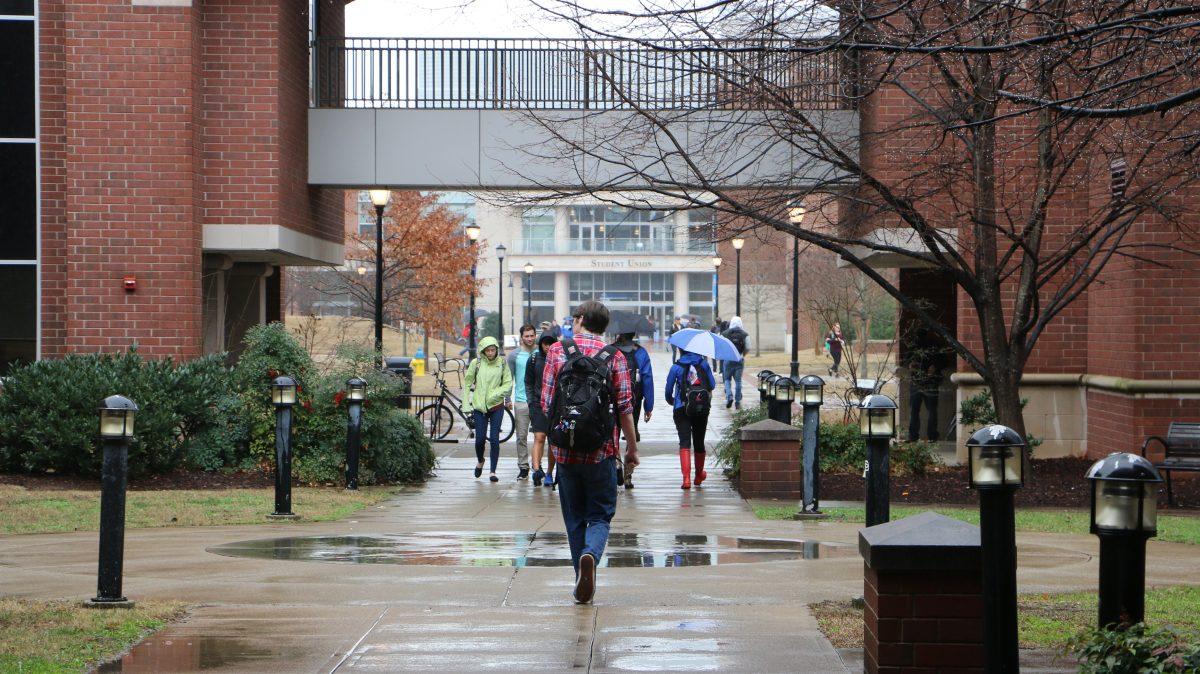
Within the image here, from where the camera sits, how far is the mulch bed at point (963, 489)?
15250 mm

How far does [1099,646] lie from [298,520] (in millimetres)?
9068

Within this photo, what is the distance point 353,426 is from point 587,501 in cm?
777

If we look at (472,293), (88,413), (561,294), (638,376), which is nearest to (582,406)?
(638,376)

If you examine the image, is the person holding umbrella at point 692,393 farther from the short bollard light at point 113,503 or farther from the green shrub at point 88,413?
the short bollard light at point 113,503

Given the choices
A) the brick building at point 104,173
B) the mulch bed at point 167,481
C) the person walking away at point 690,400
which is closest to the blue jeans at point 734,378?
the person walking away at point 690,400

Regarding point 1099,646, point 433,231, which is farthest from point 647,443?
point 433,231

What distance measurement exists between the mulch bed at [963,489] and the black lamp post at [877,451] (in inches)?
237

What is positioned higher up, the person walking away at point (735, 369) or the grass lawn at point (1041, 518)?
the person walking away at point (735, 369)

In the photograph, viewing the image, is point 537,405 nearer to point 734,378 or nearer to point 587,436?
point 587,436

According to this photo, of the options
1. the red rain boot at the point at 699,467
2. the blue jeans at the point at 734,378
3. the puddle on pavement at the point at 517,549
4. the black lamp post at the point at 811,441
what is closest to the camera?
the puddle on pavement at the point at 517,549

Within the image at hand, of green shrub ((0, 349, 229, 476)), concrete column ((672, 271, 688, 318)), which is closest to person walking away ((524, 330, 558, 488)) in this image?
green shrub ((0, 349, 229, 476))

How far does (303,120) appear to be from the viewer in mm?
21219

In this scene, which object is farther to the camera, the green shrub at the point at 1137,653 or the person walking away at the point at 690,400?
the person walking away at the point at 690,400

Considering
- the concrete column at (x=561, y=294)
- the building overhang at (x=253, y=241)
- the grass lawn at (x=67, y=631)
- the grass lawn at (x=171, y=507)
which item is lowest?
the grass lawn at (x=171, y=507)
